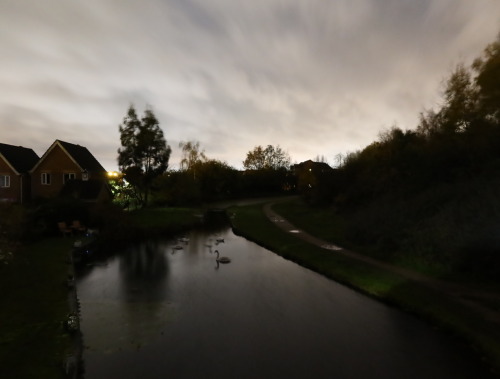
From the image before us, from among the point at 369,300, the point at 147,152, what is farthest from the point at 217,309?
the point at 147,152

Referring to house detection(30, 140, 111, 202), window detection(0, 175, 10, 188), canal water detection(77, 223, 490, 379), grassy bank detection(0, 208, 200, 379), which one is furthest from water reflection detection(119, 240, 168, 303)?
window detection(0, 175, 10, 188)

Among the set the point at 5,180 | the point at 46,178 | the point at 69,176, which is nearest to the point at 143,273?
the point at 69,176

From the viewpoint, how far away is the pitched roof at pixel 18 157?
1651 inches

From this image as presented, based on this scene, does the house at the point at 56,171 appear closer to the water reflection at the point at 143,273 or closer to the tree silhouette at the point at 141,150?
the tree silhouette at the point at 141,150

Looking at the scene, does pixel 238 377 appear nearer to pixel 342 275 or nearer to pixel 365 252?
pixel 342 275

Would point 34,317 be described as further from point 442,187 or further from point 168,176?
point 168,176

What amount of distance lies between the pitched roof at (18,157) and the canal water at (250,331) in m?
30.4

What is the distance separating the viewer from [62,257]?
2023cm

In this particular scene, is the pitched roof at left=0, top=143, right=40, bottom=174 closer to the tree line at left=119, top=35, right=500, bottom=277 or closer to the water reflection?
the tree line at left=119, top=35, right=500, bottom=277

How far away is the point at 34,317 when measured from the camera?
11453 millimetres

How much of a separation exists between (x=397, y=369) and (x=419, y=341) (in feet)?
6.26

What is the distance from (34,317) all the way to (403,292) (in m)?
13.1

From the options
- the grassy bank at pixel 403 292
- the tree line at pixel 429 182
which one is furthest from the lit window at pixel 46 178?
the grassy bank at pixel 403 292

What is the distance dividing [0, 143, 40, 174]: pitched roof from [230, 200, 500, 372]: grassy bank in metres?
33.4
